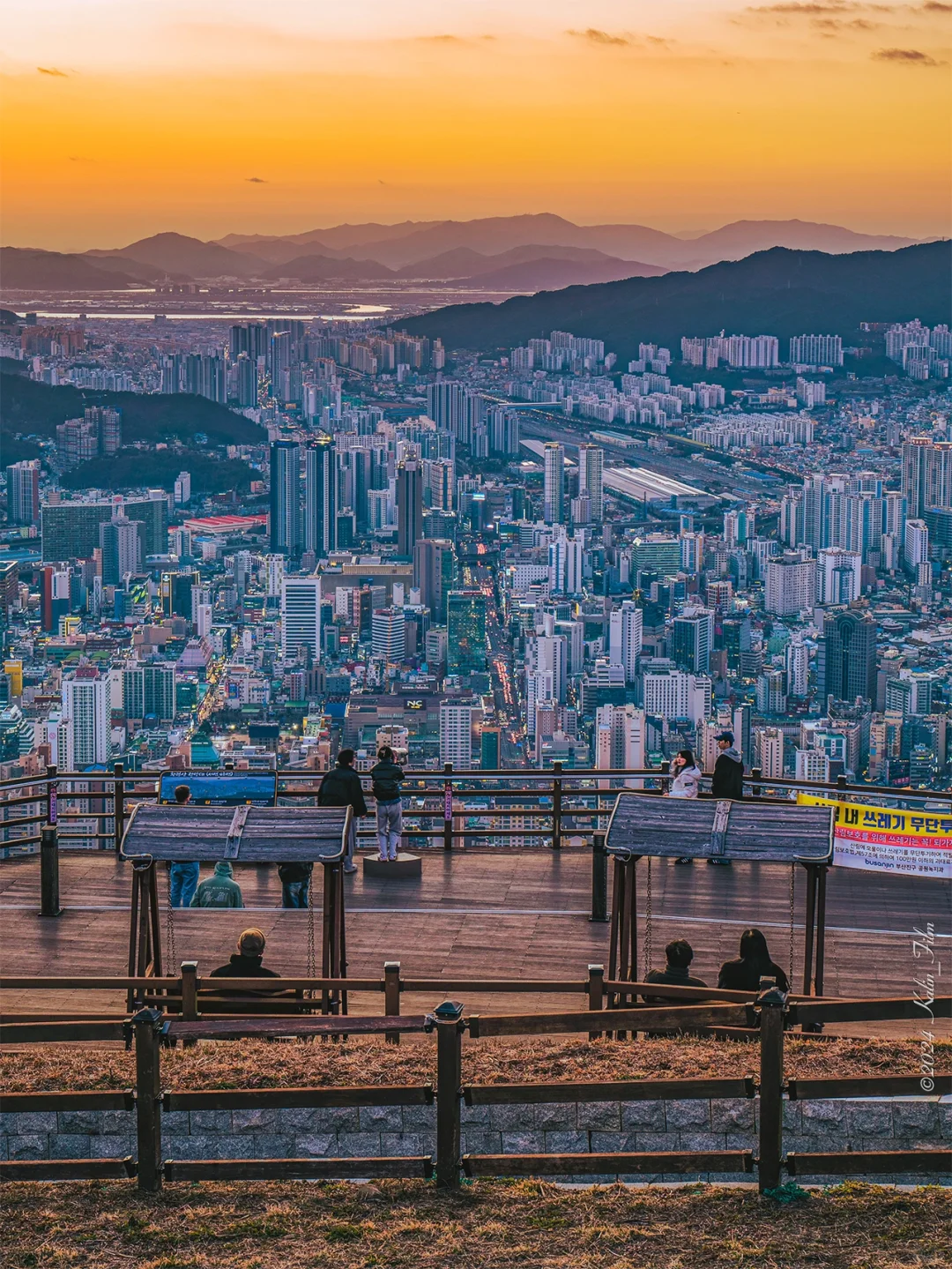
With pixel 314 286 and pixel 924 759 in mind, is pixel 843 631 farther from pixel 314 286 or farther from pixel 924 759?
pixel 314 286

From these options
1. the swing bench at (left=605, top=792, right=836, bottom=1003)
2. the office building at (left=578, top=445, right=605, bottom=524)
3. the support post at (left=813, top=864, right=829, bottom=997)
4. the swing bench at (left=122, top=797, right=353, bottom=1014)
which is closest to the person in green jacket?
the swing bench at (left=122, top=797, right=353, bottom=1014)

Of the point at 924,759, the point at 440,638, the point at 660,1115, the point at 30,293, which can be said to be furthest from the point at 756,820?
the point at 30,293

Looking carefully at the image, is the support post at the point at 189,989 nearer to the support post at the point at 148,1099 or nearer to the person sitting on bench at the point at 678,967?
the support post at the point at 148,1099

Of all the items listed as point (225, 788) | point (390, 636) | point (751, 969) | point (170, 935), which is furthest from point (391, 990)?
point (390, 636)

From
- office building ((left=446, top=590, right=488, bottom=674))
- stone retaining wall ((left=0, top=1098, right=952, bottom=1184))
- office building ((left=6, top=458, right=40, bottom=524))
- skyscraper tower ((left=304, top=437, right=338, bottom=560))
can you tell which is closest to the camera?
stone retaining wall ((left=0, top=1098, right=952, bottom=1184))

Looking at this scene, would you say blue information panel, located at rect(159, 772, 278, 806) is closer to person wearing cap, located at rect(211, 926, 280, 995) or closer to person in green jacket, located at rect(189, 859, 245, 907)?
person in green jacket, located at rect(189, 859, 245, 907)

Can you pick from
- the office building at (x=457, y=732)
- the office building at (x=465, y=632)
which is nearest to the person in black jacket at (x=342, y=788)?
the office building at (x=457, y=732)
